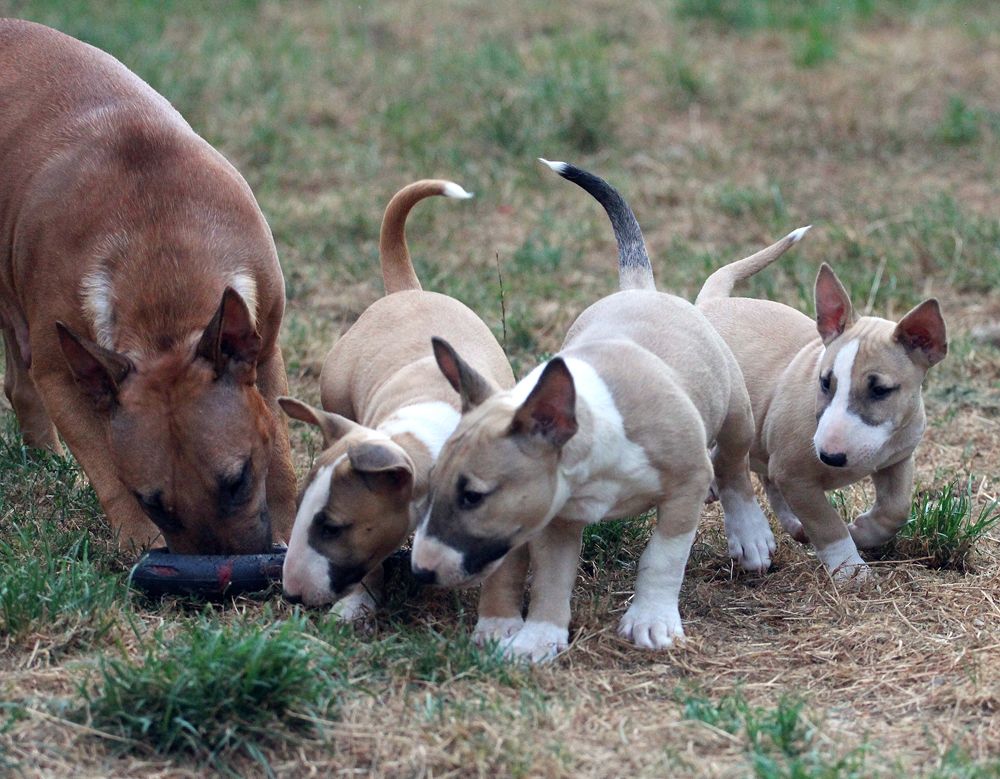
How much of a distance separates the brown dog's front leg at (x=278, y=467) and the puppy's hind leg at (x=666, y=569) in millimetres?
1450

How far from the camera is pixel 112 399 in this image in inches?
183

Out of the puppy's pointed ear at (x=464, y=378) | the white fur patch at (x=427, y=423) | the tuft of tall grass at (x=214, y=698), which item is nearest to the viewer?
the tuft of tall grass at (x=214, y=698)

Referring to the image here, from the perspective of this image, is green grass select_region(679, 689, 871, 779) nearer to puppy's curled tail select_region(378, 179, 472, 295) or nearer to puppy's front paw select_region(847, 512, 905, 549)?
puppy's front paw select_region(847, 512, 905, 549)

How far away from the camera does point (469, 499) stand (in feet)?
13.2

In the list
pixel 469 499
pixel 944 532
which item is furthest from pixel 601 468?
pixel 944 532

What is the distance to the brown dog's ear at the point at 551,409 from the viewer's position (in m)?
3.96

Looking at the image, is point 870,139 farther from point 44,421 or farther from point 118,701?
point 118,701

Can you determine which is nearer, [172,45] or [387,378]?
[387,378]

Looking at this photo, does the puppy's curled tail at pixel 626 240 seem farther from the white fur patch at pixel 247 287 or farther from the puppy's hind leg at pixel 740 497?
the white fur patch at pixel 247 287

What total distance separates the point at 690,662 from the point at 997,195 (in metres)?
5.84

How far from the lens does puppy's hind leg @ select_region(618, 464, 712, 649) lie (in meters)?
4.44

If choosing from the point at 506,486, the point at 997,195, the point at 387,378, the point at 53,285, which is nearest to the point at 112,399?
the point at 53,285

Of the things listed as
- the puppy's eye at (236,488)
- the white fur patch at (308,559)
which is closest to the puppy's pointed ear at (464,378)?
the white fur patch at (308,559)

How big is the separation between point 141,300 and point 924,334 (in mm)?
2688
